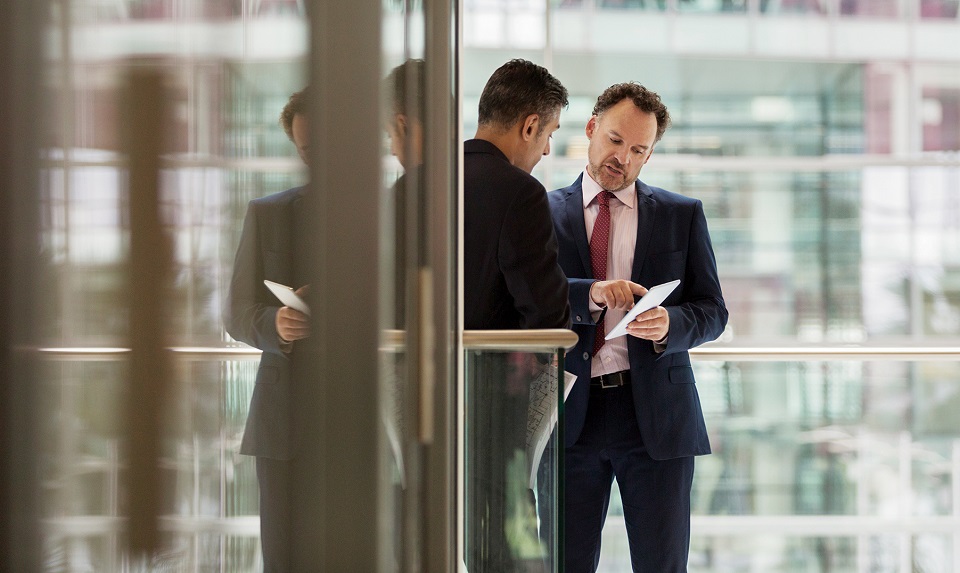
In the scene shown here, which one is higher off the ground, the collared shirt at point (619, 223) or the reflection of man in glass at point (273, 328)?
the collared shirt at point (619, 223)

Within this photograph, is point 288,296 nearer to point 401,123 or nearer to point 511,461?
point 401,123

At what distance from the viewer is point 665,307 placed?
223cm

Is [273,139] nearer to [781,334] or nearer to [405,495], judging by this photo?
[405,495]

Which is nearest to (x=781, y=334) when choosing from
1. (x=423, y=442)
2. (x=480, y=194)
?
(x=480, y=194)

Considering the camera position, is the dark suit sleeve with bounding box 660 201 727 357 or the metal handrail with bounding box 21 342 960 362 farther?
the dark suit sleeve with bounding box 660 201 727 357

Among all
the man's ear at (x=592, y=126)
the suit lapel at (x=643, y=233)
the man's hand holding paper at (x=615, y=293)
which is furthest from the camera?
the man's ear at (x=592, y=126)

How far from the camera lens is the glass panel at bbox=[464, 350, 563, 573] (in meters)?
1.57

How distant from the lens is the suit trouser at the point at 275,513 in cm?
64

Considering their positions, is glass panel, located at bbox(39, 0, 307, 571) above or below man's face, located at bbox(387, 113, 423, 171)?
below

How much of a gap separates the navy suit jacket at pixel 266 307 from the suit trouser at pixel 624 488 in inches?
64.4

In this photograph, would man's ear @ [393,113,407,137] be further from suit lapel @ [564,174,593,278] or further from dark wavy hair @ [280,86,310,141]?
suit lapel @ [564,174,593,278]

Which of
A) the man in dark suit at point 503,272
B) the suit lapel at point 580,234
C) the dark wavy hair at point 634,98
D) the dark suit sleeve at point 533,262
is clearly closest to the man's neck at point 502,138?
the man in dark suit at point 503,272

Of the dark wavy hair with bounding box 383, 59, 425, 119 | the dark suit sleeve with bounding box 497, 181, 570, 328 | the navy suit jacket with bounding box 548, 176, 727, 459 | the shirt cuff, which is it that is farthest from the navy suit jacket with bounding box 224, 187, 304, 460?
the shirt cuff

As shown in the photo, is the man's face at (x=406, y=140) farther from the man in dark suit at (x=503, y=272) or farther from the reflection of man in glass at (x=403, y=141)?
the man in dark suit at (x=503, y=272)
